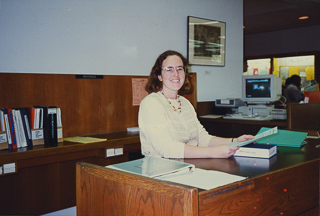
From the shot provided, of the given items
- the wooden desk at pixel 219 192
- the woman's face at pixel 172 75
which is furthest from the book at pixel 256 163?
the woman's face at pixel 172 75

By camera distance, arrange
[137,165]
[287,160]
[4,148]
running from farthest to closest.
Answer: [4,148] → [287,160] → [137,165]

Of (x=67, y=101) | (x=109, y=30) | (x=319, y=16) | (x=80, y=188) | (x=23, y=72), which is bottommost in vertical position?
(x=80, y=188)

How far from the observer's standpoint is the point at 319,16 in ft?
22.0

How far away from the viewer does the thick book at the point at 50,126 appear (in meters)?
2.57

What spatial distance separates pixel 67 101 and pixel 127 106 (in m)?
0.69

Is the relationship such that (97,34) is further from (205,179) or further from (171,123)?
(205,179)

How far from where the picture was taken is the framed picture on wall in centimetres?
410

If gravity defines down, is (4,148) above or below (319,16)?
below

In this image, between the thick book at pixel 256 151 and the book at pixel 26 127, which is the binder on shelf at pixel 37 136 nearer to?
the book at pixel 26 127

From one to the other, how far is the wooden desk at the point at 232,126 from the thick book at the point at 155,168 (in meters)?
2.32

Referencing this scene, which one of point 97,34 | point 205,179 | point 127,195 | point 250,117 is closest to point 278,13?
point 250,117

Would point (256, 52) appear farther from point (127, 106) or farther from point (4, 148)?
point (4, 148)

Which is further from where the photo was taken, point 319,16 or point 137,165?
point 319,16

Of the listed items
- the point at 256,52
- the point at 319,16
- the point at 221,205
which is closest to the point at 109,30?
the point at 221,205
